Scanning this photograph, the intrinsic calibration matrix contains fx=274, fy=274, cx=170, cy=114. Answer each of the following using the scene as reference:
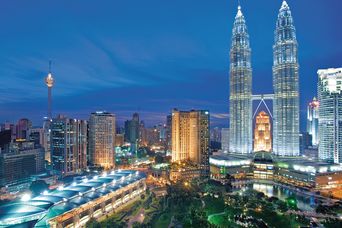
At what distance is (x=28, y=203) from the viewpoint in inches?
446

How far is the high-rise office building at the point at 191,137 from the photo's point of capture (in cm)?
2644

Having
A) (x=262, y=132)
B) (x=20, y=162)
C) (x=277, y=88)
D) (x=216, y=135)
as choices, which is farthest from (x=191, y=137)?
(x=216, y=135)

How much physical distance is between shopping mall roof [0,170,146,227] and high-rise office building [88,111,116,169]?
410 inches

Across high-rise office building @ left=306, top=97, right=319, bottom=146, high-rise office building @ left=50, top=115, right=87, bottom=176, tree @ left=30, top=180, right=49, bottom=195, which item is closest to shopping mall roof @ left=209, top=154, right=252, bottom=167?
high-rise office building @ left=50, top=115, right=87, bottom=176

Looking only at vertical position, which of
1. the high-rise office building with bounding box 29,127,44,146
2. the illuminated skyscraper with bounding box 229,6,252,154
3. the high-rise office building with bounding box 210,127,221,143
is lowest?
the high-rise office building with bounding box 210,127,221,143

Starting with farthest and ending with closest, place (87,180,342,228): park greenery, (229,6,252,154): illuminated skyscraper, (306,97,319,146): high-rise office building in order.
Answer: (306,97,319,146): high-rise office building < (229,6,252,154): illuminated skyscraper < (87,180,342,228): park greenery

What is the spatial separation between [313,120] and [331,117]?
16.6m

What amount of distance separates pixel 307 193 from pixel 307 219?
7.17 meters

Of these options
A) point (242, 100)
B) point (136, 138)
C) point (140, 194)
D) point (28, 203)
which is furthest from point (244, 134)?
point (28, 203)

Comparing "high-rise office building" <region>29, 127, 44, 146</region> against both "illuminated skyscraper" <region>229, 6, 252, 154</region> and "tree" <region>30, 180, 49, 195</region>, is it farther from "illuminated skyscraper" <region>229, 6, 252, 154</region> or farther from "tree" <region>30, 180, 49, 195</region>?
"illuminated skyscraper" <region>229, 6, 252, 154</region>

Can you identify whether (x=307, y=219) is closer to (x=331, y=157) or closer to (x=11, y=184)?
(x=331, y=157)

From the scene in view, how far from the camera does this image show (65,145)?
2275 centimetres

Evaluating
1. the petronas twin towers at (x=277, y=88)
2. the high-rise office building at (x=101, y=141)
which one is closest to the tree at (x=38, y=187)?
the high-rise office building at (x=101, y=141)

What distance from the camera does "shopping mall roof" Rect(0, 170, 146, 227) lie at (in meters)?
10.2
